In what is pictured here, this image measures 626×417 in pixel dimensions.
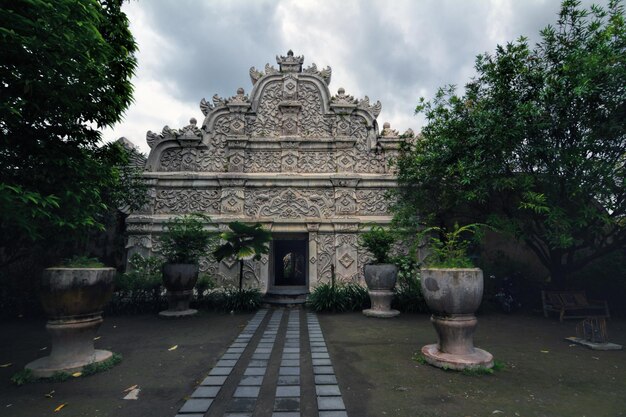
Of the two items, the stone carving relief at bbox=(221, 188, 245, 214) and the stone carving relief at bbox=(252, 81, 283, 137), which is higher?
the stone carving relief at bbox=(252, 81, 283, 137)

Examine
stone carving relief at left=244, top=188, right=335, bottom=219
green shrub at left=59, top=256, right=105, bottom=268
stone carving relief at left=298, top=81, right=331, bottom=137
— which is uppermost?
stone carving relief at left=298, top=81, right=331, bottom=137

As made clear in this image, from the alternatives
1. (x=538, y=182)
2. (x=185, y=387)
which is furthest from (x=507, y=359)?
(x=538, y=182)

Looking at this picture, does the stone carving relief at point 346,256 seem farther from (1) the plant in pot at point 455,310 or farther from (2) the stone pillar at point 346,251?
(1) the plant in pot at point 455,310

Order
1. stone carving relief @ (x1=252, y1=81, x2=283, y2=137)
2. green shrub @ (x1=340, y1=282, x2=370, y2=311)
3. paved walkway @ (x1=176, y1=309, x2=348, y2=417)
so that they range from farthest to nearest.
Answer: stone carving relief @ (x1=252, y1=81, x2=283, y2=137) → green shrub @ (x1=340, y1=282, x2=370, y2=311) → paved walkway @ (x1=176, y1=309, x2=348, y2=417)

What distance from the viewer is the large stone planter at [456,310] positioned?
4219 mm

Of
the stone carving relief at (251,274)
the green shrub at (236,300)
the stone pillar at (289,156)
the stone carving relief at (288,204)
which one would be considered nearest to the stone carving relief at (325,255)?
the stone carving relief at (288,204)

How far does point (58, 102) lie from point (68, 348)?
3227 millimetres

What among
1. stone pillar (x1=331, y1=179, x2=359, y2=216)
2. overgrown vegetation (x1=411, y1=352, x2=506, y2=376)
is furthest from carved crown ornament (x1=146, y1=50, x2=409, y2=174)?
overgrown vegetation (x1=411, y1=352, x2=506, y2=376)

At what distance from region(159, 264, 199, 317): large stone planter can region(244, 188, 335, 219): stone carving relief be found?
3192 mm

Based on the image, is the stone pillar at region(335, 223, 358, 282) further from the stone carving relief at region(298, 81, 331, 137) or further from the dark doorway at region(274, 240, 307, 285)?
the stone carving relief at region(298, 81, 331, 137)

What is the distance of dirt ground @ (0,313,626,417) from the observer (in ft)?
9.97

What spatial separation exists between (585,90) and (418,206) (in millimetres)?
4762

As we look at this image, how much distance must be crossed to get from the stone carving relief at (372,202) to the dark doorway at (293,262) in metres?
3.53

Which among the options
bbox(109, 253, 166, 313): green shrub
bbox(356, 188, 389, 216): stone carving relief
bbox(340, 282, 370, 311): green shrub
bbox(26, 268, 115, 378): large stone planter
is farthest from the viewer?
bbox(356, 188, 389, 216): stone carving relief
